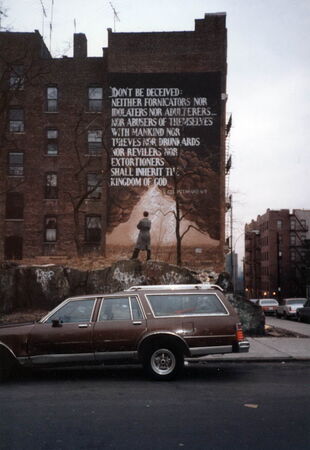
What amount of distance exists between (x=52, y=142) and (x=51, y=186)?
3368mm

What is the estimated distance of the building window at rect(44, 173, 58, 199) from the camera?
1628 inches

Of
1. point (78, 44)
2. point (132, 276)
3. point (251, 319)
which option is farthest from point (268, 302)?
point (132, 276)

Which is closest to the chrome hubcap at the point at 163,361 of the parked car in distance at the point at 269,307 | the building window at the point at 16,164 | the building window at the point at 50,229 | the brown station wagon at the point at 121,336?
the brown station wagon at the point at 121,336

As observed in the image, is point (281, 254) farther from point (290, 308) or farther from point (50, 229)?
point (50, 229)

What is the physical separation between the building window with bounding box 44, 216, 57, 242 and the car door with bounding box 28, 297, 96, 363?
104 ft

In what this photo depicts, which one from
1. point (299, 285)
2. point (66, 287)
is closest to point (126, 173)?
point (66, 287)

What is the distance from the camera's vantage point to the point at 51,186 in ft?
136

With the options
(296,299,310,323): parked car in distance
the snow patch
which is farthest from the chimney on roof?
the snow patch

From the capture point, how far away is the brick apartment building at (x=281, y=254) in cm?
7725

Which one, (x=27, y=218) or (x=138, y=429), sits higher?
(x=27, y=218)

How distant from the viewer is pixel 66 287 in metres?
19.0

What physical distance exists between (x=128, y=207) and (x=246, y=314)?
2278 centimetres

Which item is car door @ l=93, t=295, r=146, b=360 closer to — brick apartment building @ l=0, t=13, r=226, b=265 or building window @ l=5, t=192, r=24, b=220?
brick apartment building @ l=0, t=13, r=226, b=265

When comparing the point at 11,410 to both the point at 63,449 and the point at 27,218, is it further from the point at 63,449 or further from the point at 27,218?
the point at 27,218
